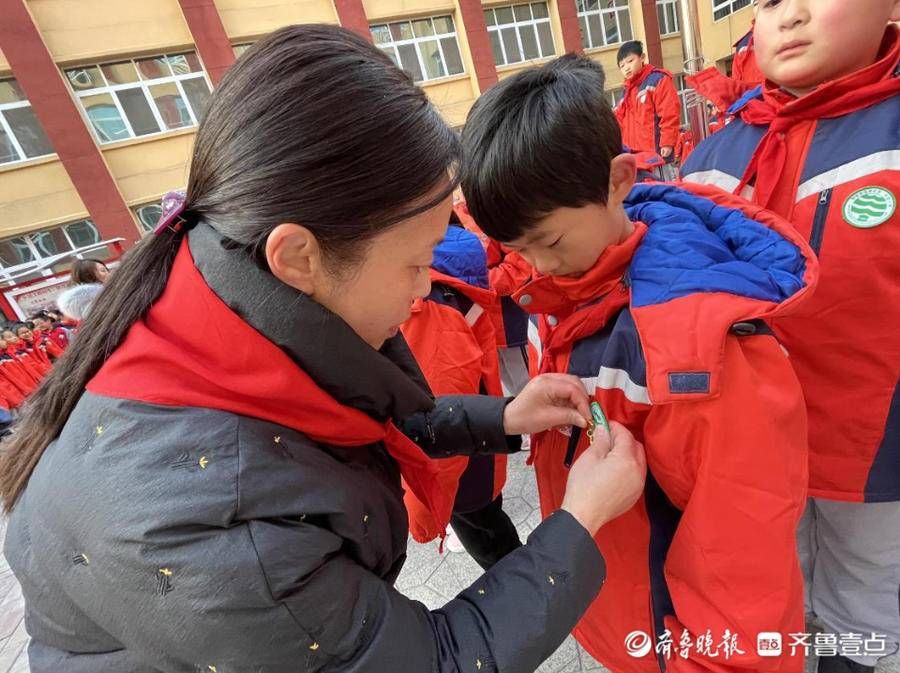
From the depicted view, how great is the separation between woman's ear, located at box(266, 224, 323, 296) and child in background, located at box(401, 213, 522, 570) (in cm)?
79

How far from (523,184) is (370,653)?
2.75ft

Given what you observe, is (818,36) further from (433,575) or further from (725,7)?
(725,7)

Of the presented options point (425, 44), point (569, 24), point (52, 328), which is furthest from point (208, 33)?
point (569, 24)

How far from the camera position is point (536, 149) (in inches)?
36.7

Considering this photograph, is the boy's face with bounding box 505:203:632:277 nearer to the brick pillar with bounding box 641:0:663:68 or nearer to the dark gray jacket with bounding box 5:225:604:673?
the dark gray jacket with bounding box 5:225:604:673

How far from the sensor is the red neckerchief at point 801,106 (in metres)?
0.98

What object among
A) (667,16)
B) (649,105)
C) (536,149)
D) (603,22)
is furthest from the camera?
(667,16)

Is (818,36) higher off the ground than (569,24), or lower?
lower

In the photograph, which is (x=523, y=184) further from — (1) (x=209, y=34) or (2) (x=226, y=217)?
(1) (x=209, y=34)

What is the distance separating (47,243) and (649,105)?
37.7ft

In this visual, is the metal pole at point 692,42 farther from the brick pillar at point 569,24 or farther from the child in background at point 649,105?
the brick pillar at point 569,24

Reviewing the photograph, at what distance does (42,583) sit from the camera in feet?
2.16

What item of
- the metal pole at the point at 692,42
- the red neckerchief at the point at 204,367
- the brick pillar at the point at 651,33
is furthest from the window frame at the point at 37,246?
the brick pillar at the point at 651,33

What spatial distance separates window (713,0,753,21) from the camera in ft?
43.5
